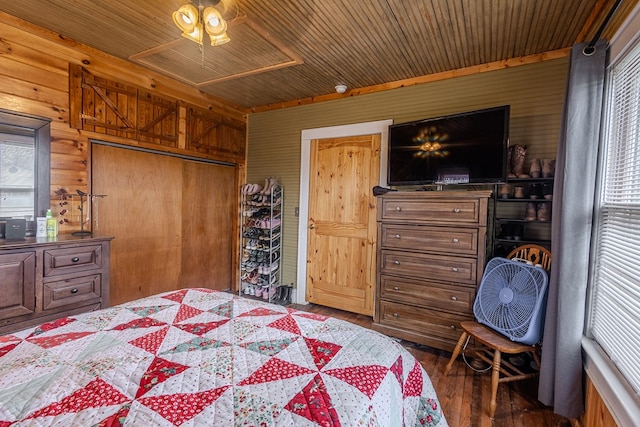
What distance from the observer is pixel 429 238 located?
2.61 m

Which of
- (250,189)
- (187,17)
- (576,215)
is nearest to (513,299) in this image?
(576,215)

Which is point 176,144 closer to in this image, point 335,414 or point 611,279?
point 335,414

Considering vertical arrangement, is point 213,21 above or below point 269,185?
above

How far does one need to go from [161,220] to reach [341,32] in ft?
9.07

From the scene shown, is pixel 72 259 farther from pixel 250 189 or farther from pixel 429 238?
pixel 429 238

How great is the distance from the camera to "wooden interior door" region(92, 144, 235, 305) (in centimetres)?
307

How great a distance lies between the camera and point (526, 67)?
2.73 metres

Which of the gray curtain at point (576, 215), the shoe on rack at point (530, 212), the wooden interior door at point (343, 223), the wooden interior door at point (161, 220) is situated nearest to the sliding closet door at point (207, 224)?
the wooden interior door at point (161, 220)

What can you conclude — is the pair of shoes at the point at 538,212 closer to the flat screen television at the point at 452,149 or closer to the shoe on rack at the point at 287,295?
the flat screen television at the point at 452,149

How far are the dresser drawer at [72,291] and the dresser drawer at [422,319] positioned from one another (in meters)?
2.48

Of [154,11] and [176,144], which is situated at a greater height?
[154,11]

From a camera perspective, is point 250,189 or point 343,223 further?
point 250,189

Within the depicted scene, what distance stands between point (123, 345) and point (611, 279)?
91.0 inches

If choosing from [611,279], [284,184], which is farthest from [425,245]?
[284,184]
